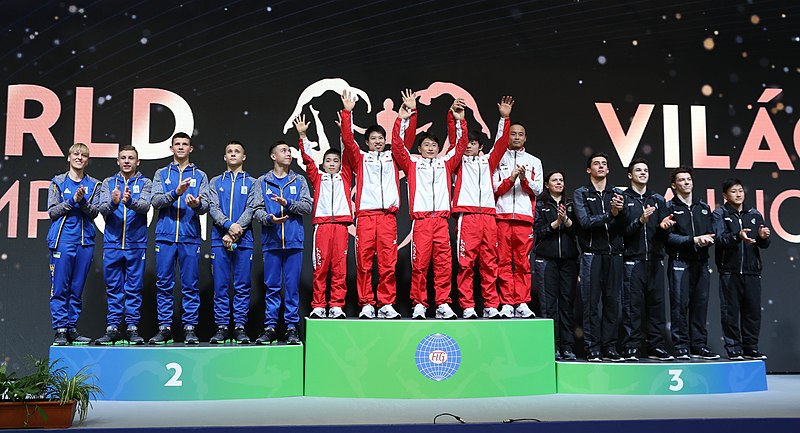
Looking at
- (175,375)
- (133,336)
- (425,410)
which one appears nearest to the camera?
(425,410)

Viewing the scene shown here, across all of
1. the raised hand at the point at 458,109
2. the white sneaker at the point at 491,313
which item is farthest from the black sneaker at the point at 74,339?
the raised hand at the point at 458,109

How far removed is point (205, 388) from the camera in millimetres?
4723

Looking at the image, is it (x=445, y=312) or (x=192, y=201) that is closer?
(x=192, y=201)

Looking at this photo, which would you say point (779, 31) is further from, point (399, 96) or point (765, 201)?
point (399, 96)

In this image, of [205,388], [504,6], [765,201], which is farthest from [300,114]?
[765,201]

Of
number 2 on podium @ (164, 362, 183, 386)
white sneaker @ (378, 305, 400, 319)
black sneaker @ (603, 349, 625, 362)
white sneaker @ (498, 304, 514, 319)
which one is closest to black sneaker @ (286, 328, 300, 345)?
white sneaker @ (378, 305, 400, 319)

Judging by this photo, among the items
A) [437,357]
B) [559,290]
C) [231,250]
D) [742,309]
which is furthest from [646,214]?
[231,250]

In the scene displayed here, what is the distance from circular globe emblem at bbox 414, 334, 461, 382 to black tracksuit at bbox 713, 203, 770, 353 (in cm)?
222

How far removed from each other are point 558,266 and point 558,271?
4 cm

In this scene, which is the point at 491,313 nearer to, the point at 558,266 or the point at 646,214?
the point at 558,266

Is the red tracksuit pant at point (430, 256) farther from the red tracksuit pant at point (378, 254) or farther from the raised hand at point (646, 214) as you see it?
the raised hand at point (646, 214)

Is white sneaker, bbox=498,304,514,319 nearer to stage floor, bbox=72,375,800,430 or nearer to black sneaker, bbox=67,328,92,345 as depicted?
stage floor, bbox=72,375,800,430

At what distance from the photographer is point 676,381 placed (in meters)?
5.05

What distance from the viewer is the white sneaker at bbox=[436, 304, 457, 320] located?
5133 millimetres
